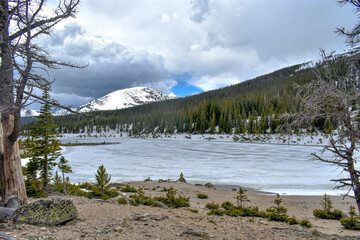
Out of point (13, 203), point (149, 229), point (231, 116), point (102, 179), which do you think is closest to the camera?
point (149, 229)

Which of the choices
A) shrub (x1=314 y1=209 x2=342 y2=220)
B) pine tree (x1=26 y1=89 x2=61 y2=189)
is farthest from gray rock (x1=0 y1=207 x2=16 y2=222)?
shrub (x1=314 y1=209 x2=342 y2=220)

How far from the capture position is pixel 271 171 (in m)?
24.9

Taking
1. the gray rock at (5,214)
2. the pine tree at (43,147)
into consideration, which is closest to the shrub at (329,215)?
the gray rock at (5,214)

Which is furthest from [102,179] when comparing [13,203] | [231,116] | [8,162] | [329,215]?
[231,116]

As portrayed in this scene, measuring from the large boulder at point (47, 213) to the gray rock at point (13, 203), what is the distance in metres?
0.86

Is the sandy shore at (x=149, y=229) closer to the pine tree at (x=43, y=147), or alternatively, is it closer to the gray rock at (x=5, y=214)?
the gray rock at (x=5, y=214)

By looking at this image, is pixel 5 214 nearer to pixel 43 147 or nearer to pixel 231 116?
pixel 43 147

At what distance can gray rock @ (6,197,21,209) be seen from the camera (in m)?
6.43

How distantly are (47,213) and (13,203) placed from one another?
158 centimetres

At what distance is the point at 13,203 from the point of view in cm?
648

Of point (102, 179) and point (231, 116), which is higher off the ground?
point (231, 116)

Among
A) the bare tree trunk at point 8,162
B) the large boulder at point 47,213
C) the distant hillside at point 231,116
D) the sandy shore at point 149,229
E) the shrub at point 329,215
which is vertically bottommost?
the shrub at point 329,215

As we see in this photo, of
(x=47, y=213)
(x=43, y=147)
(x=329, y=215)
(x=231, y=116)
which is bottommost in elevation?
(x=329, y=215)

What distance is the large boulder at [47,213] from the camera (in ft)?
18.4
